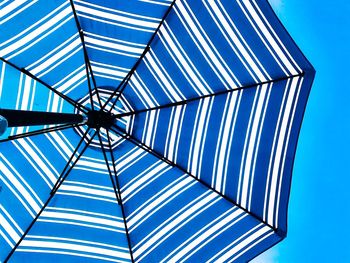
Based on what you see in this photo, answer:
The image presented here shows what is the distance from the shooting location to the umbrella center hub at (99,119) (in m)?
3.79

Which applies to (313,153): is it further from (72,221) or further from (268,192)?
(72,221)

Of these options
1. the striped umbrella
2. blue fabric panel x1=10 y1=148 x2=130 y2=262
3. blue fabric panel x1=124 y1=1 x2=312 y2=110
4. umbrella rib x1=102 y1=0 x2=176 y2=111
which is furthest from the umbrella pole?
blue fabric panel x1=10 y1=148 x2=130 y2=262

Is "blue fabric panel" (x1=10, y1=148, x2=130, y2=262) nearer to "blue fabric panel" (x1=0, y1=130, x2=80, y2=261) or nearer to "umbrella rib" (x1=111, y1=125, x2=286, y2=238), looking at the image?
"blue fabric panel" (x1=0, y1=130, x2=80, y2=261)

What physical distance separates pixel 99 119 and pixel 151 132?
0.82m

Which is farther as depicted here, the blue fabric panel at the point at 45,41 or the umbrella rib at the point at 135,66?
the umbrella rib at the point at 135,66

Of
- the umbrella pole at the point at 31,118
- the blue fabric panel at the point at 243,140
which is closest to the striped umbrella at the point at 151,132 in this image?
the blue fabric panel at the point at 243,140

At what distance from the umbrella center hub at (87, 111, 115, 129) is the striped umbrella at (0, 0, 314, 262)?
0.01 metres

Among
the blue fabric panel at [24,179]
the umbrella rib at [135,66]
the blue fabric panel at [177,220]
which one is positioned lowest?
the blue fabric panel at [177,220]

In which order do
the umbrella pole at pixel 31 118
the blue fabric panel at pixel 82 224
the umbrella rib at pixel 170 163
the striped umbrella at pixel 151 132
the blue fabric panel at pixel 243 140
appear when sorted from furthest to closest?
the blue fabric panel at pixel 82 224 → the umbrella rib at pixel 170 163 → the blue fabric panel at pixel 243 140 → the striped umbrella at pixel 151 132 → the umbrella pole at pixel 31 118

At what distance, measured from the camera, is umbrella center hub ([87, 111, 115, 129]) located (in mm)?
3795

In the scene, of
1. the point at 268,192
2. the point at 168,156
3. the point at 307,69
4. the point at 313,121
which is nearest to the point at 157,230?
the point at 168,156

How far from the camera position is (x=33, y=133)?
407cm

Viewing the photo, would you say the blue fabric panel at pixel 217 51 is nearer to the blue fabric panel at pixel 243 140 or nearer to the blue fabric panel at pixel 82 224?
the blue fabric panel at pixel 243 140

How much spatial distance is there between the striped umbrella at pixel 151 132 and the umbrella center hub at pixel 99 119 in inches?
0.5
